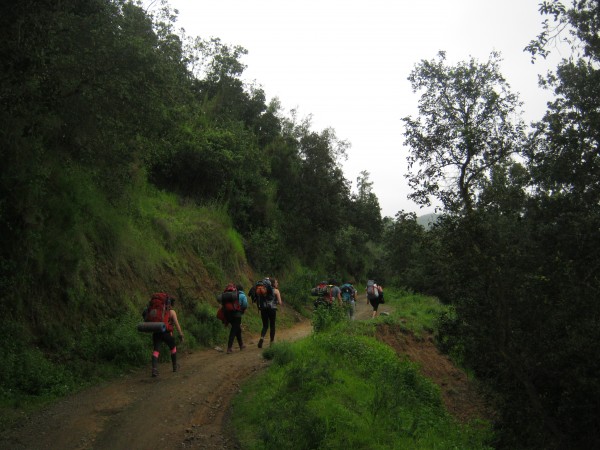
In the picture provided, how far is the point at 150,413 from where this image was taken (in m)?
7.60

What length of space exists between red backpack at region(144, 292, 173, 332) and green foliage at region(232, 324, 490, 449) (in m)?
2.10

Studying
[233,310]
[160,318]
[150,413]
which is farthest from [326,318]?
[150,413]

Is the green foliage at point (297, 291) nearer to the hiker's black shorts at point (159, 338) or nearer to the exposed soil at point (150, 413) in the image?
the exposed soil at point (150, 413)

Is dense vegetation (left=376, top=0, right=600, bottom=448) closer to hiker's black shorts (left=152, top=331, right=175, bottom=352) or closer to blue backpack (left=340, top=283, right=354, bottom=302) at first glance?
hiker's black shorts (left=152, top=331, right=175, bottom=352)

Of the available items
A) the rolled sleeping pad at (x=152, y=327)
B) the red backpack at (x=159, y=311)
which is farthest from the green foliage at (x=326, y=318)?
the rolled sleeping pad at (x=152, y=327)

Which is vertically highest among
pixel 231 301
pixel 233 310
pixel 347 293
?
pixel 347 293

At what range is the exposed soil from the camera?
652cm

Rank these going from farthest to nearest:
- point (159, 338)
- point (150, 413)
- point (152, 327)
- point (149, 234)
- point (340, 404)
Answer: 1. point (149, 234)
2. point (159, 338)
3. point (152, 327)
4. point (340, 404)
5. point (150, 413)

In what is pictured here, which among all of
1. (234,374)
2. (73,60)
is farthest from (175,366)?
(73,60)

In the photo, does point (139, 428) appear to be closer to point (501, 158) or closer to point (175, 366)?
point (175, 366)

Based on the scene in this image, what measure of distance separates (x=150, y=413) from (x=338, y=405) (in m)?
2.87

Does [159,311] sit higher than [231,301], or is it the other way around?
[231,301]

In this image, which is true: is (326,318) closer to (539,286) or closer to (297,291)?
(539,286)

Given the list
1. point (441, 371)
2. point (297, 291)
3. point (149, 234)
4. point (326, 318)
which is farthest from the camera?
point (297, 291)
